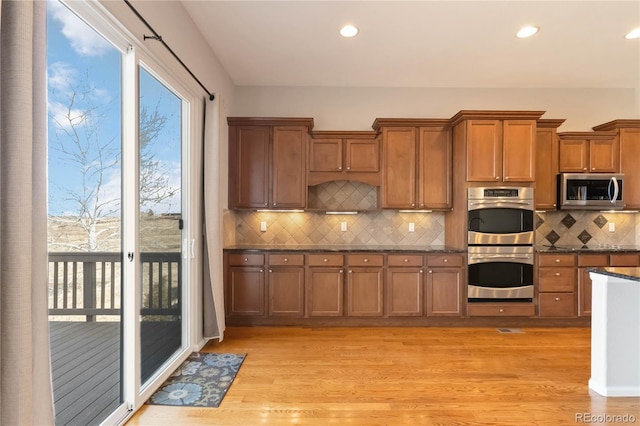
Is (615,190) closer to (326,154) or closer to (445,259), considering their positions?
(445,259)

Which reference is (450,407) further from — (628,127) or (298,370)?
(628,127)

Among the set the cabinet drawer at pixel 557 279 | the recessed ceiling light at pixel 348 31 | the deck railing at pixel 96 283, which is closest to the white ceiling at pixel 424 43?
the recessed ceiling light at pixel 348 31

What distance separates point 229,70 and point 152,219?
7.48 ft

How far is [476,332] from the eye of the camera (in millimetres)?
3787

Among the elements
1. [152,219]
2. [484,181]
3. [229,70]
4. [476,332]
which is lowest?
[476,332]

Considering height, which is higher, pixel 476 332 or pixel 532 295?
pixel 532 295

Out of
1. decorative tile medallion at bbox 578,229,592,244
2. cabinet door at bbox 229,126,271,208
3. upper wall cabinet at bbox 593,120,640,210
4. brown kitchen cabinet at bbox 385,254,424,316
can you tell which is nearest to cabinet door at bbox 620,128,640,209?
upper wall cabinet at bbox 593,120,640,210

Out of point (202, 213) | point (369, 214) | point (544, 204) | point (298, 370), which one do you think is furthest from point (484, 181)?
point (202, 213)

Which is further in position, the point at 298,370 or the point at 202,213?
the point at 202,213

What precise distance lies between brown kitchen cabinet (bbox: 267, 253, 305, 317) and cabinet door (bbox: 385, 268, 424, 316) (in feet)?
3.43

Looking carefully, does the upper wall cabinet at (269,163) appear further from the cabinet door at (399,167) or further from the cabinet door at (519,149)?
the cabinet door at (519,149)

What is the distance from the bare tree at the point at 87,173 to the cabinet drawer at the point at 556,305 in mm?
4428

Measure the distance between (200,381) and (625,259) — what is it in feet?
15.7

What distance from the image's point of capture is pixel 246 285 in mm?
3939
